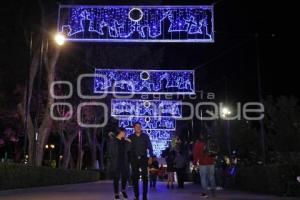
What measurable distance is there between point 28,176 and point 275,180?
10.1 metres

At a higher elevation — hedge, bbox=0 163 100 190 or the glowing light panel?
the glowing light panel

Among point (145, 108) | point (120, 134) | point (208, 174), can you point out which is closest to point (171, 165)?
point (208, 174)

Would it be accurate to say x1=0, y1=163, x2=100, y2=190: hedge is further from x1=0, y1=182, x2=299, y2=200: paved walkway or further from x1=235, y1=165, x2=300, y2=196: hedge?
x1=235, y1=165, x2=300, y2=196: hedge

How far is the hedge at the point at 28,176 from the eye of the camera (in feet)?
65.8

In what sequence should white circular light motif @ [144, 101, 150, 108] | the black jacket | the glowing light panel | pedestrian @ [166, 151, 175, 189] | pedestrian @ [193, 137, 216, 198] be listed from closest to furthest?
the black jacket
pedestrian @ [193, 137, 216, 198]
pedestrian @ [166, 151, 175, 189]
white circular light motif @ [144, 101, 150, 108]
the glowing light panel

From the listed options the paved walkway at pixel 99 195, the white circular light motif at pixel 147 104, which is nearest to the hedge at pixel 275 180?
the paved walkway at pixel 99 195

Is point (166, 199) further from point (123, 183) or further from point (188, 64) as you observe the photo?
point (188, 64)

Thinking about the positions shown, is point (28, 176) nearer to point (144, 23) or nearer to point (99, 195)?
point (99, 195)

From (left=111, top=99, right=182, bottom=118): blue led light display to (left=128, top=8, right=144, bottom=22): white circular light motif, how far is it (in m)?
19.0

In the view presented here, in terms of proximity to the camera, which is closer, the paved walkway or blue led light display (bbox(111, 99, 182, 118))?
the paved walkway

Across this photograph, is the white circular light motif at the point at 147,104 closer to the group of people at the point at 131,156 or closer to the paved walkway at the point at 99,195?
the paved walkway at the point at 99,195

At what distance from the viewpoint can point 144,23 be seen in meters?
20.0

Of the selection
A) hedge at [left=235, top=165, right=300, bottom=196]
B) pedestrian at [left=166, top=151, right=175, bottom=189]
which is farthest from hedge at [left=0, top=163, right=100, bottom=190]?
hedge at [left=235, top=165, right=300, bottom=196]

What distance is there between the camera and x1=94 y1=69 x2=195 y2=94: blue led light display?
100ft
